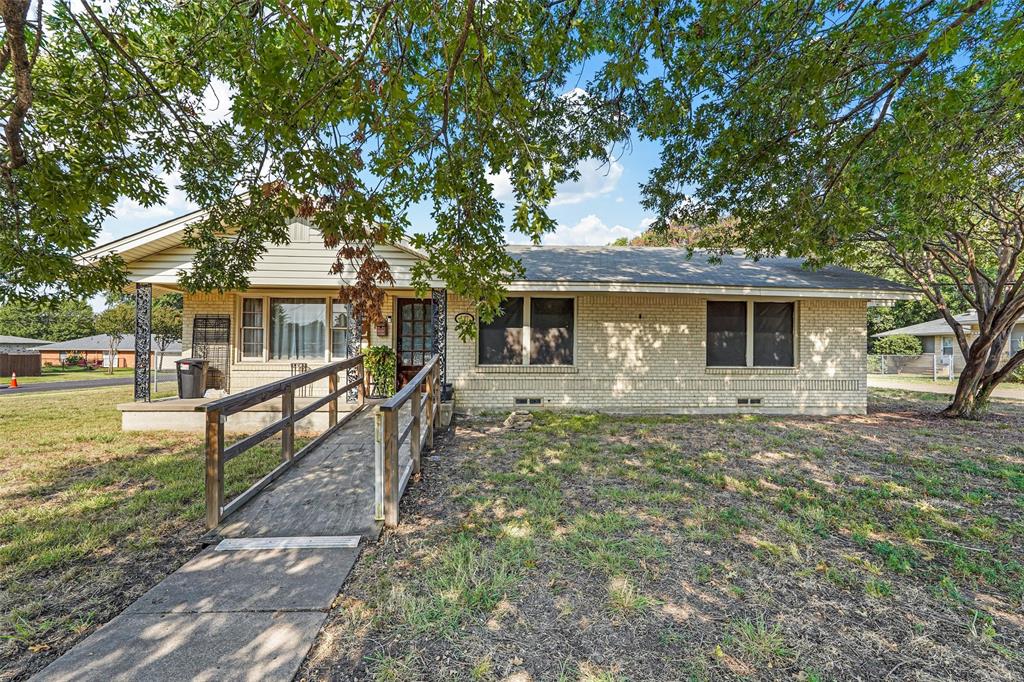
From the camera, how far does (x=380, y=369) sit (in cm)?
911

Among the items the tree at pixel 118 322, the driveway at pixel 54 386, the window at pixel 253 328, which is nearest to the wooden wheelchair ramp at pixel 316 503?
the window at pixel 253 328

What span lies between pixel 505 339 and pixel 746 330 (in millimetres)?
5563

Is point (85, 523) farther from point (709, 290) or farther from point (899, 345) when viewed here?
point (899, 345)

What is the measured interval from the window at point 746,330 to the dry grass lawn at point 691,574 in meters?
4.13

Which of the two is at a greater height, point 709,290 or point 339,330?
point 709,290

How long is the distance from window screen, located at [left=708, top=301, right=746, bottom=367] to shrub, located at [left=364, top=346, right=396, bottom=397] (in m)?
7.19

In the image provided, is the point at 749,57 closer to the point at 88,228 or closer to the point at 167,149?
the point at 167,149

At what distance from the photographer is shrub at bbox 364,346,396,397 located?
29.7ft

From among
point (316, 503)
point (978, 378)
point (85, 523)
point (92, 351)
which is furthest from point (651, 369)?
point (92, 351)

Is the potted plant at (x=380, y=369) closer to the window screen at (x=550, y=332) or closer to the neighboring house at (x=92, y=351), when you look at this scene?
the window screen at (x=550, y=332)

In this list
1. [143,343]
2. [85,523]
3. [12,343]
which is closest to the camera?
[85,523]

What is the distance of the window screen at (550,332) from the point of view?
948 centimetres

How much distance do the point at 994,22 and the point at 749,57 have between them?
2112 mm

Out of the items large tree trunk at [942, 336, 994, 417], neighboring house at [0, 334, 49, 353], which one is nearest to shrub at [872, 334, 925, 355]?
large tree trunk at [942, 336, 994, 417]
